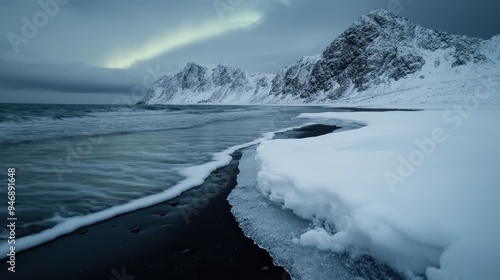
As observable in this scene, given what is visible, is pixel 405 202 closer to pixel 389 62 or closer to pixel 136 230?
pixel 136 230

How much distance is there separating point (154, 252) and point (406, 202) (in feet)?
10.8

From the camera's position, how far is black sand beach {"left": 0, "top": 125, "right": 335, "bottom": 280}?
121 inches

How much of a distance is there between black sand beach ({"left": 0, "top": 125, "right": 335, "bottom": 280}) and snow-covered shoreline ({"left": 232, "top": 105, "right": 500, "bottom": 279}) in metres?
0.84

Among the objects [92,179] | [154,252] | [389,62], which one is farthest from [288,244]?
[389,62]

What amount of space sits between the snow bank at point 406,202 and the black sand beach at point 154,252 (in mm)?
918

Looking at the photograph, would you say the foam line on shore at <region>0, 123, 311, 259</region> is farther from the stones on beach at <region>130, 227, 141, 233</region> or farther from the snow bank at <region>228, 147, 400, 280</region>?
the snow bank at <region>228, 147, 400, 280</region>

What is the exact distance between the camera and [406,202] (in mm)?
3000

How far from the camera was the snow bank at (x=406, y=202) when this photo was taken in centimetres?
227

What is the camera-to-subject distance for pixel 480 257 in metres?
2.05

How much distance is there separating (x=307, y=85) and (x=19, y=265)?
158184mm

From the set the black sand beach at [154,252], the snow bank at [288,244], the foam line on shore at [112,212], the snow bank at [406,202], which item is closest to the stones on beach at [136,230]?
the black sand beach at [154,252]

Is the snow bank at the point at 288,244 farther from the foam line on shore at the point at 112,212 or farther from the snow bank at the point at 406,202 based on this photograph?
the foam line on shore at the point at 112,212

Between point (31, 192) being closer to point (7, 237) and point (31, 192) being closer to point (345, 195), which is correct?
point (7, 237)

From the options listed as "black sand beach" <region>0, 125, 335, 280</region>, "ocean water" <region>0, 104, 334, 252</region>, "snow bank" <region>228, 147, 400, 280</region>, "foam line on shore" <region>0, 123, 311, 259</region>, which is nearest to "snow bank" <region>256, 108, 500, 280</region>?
"snow bank" <region>228, 147, 400, 280</region>
